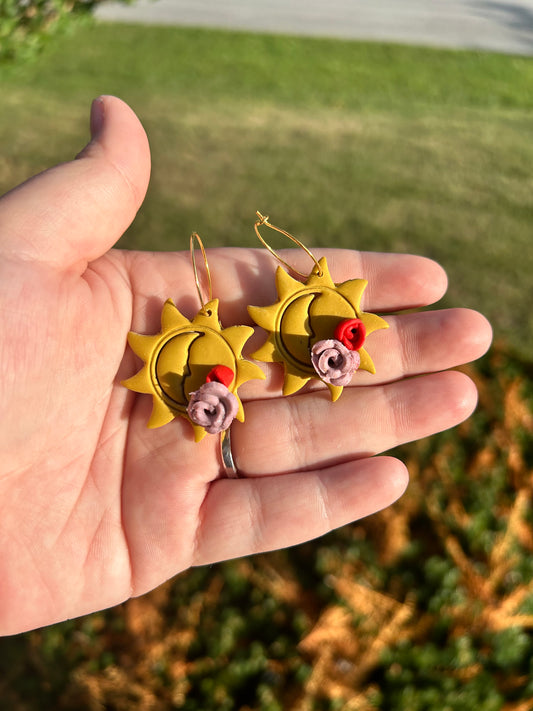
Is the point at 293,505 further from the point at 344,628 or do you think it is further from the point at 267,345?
the point at 344,628

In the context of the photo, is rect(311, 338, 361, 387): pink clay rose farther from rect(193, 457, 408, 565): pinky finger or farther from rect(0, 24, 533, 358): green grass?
rect(0, 24, 533, 358): green grass

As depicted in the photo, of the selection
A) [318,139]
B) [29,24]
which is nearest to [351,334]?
[29,24]

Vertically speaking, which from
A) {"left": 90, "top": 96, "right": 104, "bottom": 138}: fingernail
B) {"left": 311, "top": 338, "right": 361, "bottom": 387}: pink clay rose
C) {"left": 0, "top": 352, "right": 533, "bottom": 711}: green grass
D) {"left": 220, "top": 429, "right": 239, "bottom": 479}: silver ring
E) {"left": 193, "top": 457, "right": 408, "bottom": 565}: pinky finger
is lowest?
{"left": 0, "top": 352, "right": 533, "bottom": 711}: green grass

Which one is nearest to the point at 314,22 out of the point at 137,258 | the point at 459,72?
the point at 459,72

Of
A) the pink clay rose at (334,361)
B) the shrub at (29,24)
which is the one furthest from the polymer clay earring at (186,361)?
the shrub at (29,24)

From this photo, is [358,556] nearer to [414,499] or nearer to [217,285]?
[414,499]

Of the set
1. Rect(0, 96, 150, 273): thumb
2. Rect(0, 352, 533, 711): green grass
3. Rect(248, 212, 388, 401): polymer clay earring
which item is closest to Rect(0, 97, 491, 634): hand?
Rect(0, 96, 150, 273): thumb
